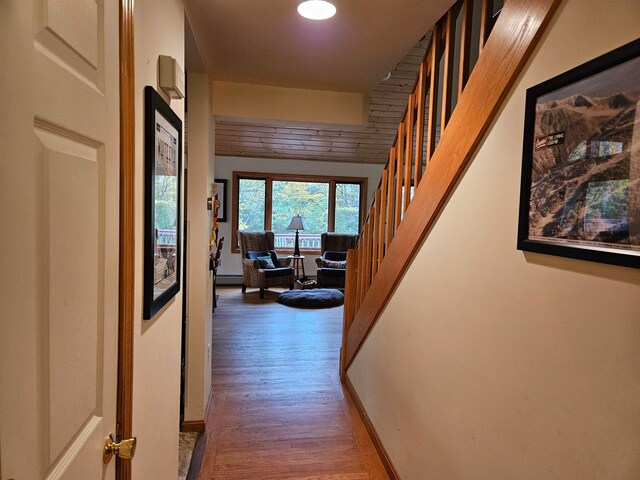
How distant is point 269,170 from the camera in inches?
293

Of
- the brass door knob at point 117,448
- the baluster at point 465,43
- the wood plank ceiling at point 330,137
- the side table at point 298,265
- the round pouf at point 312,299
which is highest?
the wood plank ceiling at point 330,137

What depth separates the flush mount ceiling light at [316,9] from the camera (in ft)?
5.50

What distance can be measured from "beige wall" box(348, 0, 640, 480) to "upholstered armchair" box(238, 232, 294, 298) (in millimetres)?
4707

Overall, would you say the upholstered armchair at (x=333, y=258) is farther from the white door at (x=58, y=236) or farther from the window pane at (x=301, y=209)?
the white door at (x=58, y=236)

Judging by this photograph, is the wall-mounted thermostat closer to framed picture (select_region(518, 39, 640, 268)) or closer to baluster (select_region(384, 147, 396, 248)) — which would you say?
framed picture (select_region(518, 39, 640, 268))

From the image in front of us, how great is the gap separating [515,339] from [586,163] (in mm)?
543

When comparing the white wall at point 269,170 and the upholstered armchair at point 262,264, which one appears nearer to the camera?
the upholstered armchair at point 262,264

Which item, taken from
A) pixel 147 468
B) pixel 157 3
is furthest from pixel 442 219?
pixel 147 468

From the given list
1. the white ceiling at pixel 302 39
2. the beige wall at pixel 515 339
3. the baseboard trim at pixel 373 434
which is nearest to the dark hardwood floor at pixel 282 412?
the baseboard trim at pixel 373 434

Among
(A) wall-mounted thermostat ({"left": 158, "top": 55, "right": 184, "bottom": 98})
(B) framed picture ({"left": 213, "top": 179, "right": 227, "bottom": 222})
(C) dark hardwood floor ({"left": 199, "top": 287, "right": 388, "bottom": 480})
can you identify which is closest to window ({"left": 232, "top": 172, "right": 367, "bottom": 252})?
(B) framed picture ({"left": 213, "top": 179, "right": 227, "bottom": 222})

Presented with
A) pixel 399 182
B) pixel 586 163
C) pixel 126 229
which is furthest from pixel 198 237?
pixel 586 163

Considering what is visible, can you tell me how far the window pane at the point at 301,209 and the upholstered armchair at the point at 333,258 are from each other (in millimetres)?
425

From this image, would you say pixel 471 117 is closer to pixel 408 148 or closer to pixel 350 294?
pixel 408 148

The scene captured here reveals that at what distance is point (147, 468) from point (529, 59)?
1.76 m
